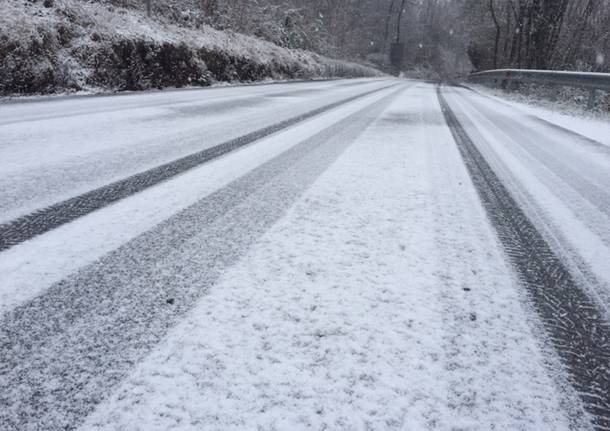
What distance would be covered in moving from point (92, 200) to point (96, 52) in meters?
6.48

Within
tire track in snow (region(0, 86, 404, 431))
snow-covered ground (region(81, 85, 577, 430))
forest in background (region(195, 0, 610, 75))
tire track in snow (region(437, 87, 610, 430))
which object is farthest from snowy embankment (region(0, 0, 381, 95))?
tire track in snow (region(437, 87, 610, 430))

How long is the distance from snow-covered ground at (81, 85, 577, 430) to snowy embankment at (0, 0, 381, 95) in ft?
19.8

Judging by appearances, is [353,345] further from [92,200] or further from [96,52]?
[96,52]

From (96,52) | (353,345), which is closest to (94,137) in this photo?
(353,345)

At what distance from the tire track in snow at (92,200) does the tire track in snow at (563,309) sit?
5.70ft

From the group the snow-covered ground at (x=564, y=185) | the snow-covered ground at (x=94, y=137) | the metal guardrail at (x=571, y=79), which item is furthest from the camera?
the metal guardrail at (x=571, y=79)

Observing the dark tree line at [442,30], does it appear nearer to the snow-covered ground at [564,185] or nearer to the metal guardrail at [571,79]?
the metal guardrail at [571,79]

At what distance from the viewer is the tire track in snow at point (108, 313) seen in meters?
0.81

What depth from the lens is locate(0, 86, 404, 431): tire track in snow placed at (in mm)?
814

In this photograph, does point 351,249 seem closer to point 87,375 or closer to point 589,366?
point 589,366

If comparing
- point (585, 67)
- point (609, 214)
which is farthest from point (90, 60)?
point (585, 67)

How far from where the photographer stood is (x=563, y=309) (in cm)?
127

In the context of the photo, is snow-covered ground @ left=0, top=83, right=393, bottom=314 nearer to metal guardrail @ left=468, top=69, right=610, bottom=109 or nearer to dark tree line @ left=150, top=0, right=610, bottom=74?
metal guardrail @ left=468, top=69, right=610, bottom=109

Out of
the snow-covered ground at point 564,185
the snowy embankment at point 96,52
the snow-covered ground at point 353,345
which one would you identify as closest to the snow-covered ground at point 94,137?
the snow-covered ground at point 353,345
